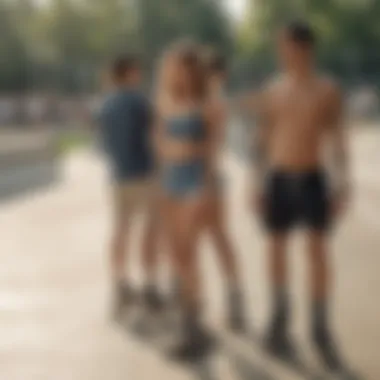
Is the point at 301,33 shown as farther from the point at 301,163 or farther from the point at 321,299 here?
the point at 321,299

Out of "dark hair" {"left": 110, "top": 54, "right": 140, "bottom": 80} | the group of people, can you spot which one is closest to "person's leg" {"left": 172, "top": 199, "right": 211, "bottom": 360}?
the group of people

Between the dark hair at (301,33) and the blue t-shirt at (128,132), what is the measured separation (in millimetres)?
223

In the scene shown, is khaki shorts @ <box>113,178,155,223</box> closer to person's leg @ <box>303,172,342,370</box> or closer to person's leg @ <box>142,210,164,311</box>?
person's leg @ <box>142,210,164,311</box>

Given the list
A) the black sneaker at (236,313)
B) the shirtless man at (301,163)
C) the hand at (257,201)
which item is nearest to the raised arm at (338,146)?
the shirtless man at (301,163)

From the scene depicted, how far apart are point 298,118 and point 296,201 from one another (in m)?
0.12

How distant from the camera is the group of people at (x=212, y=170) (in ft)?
3.36

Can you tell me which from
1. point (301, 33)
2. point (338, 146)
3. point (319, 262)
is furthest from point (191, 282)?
point (301, 33)


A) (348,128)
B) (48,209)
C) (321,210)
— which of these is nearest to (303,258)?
(321,210)

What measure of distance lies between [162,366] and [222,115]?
38 centimetres

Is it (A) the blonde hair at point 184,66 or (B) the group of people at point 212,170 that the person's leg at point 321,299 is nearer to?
(B) the group of people at point 212,170

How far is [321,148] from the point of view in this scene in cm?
104

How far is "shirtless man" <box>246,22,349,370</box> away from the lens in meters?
1.02

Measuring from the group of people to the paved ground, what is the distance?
2 centimetres

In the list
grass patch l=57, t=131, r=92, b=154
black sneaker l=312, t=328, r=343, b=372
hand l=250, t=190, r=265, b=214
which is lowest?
black sneaker l=312, t=328, r=343, b=372
